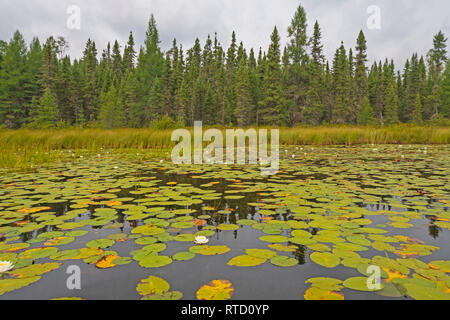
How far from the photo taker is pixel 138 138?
13.0m

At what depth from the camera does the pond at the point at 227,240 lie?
Result: 1661mm

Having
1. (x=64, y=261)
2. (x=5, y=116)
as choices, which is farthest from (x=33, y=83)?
(x=64, y=261)

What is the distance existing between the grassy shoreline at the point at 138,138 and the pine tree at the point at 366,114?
26.6 m

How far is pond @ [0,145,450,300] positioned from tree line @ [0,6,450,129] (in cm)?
3123

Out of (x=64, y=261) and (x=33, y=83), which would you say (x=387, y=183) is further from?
(x=33, y=83)

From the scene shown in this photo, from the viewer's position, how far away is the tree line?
116 feet

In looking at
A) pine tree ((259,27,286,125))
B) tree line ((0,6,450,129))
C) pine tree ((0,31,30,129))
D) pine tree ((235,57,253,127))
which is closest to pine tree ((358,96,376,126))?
tree line ((0,6,450,129))

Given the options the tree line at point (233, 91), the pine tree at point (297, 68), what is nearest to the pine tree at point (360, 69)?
the tree line at point (233, 91)

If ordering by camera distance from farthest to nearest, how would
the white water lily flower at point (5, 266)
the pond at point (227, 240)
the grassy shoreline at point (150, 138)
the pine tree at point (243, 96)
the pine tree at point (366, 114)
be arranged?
the pine tree at point (366, 114), the pine tree at point (243, 96), the grassy shoreline at point (150, 138), the white water lily flower at point (5, 266), the pond at point (227, 240)

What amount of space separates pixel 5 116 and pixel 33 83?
6.22m

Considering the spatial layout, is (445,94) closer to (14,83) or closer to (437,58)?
(437,58)

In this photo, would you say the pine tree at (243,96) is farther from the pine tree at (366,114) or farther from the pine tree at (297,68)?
the pine tree at (366,114)

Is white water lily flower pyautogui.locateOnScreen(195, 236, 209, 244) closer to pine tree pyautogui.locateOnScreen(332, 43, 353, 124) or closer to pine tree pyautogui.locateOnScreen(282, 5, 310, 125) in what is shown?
pine tree pyautogui.locateOnScreen(282, 5, 310, 125)
